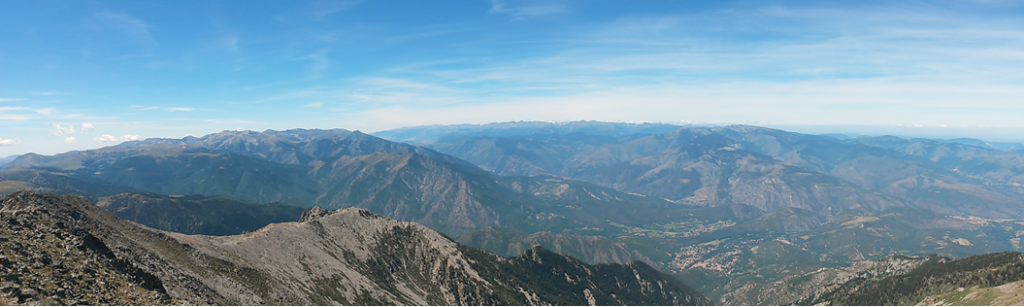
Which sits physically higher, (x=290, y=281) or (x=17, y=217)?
(x=17, y=217)

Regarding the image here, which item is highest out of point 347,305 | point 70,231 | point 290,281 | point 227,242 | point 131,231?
point 70,231

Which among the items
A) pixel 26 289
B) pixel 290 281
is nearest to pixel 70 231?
pixel 26 289

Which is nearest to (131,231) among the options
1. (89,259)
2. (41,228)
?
(41,228)

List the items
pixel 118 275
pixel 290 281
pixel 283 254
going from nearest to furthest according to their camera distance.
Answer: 1. pixel 118 275
2. pixel 290 281
3. pixel 283 254

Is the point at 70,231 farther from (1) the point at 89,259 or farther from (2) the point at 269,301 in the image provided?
(2) the point at 269,301

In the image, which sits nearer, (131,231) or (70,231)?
(70,231)

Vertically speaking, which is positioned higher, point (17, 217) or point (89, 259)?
point (17, 217)

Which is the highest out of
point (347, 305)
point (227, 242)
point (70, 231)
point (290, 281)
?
point (70, 231)

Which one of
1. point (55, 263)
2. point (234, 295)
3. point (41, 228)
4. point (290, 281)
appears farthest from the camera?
point (290, 281)

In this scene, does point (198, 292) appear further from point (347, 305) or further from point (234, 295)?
point (347, 305)
